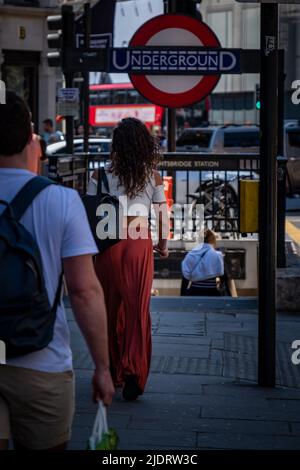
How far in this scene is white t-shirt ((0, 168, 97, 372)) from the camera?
3.74 m

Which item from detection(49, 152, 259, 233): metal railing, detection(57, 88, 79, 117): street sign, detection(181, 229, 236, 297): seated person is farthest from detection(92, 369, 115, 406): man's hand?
detection(57, 88, 79, 117): street sign

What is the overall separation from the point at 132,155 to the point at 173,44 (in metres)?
4.27

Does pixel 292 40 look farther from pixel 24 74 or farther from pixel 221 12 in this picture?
pixel 24 74

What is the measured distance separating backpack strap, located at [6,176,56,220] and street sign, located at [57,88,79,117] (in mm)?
11179

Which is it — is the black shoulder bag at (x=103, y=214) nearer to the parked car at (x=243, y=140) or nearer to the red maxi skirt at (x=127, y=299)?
the red maxi skirt at (x=127, y=299)

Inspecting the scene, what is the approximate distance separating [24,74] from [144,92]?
17.4 meters

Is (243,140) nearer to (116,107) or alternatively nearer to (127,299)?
(116,107)

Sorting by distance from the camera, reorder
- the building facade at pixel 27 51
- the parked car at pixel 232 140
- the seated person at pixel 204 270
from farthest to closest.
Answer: the parked car at pixel 232 140 → the building facade at pixel 27 51 → the seated person at pixel 204 270

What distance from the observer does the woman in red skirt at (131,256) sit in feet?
22.7

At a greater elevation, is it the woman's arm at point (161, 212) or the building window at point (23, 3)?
the building window at point (23, 3)

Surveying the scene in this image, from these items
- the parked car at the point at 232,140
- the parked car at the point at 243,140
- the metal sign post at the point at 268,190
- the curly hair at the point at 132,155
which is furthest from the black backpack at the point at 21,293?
the parked car at the point at 232,140

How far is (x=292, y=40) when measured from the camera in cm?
5903

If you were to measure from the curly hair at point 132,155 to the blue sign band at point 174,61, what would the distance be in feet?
11.1

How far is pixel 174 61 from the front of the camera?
418 inches
